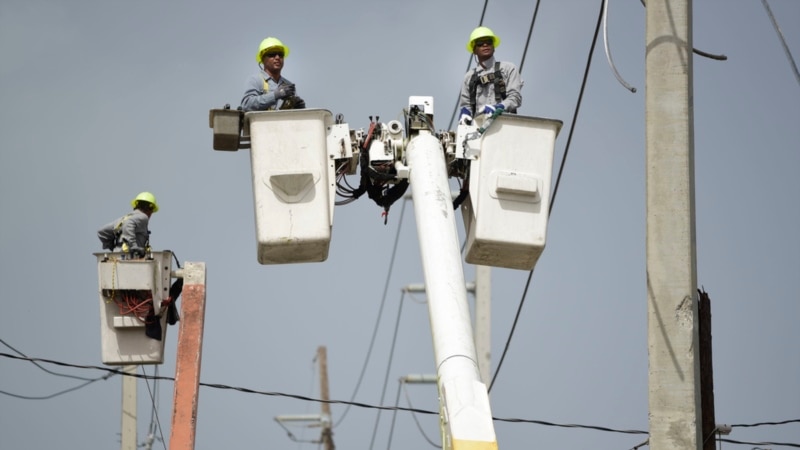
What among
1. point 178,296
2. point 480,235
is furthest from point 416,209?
point 178,296

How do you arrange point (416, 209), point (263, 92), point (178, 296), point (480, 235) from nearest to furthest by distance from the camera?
point (416, 209)
point (480, 235)
point (263, 92)
point (178, 296)

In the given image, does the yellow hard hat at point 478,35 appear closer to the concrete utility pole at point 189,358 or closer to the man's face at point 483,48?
the man's face at point 483,48

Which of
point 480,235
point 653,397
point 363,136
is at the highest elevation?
point 363,136

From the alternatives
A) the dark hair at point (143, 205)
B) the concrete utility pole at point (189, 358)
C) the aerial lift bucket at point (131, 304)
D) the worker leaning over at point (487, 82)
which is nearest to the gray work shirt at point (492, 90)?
the worker leaning over at point (487, 82)

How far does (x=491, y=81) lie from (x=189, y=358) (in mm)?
3638

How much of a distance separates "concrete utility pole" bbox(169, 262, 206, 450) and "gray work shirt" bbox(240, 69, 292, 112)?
5.44 ft

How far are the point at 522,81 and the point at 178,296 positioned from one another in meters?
4.06

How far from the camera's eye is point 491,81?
44.9ft

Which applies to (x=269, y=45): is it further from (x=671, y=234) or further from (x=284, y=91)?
(x=671, y=234)

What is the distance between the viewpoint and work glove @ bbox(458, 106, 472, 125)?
1316cm

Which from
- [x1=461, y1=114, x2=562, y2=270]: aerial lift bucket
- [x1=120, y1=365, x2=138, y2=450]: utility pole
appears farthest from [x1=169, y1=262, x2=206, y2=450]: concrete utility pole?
[x1=120, y1=365, x2=138, y2=450]: utility pole

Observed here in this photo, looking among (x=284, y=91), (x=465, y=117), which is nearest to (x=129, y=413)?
(x=284, y=91)

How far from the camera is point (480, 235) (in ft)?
41.5

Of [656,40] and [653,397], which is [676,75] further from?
[653,397]
